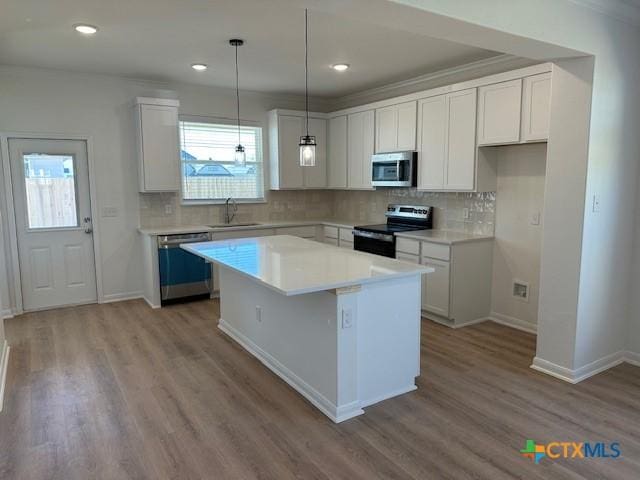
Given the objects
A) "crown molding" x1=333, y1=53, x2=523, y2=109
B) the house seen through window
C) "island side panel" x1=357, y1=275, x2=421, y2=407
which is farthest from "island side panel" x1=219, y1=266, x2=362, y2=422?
"crown molding" x1=333, y1=53, x2=523, y2=109

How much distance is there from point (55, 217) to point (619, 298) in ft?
18.3

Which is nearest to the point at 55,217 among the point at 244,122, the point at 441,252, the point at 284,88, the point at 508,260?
the point at 244,122

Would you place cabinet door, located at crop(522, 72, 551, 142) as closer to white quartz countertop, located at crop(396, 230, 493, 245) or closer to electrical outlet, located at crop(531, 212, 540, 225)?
electrical outlet, located at crop(531, 212, 540, 225)

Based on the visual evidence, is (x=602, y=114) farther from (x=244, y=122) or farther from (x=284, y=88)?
(x=244, y=122)

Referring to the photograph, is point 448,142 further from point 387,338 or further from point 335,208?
point 335,208

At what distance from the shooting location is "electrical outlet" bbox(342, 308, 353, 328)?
8.61 feet

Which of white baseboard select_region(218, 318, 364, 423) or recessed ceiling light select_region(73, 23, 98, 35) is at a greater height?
recessed ceiling light select_region(73, 23, 98, 35)

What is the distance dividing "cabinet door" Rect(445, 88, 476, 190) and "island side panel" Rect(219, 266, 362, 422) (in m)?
2.28

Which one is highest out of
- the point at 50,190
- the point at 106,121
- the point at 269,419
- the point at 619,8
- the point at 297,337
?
the point at 619,8

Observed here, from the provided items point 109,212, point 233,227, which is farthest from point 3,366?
point 233,227

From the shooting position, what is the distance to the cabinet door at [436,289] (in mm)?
4301

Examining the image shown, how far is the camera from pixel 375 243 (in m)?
5.10

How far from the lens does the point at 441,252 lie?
4285 millimetres

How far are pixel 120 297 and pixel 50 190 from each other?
1449 millimetres
